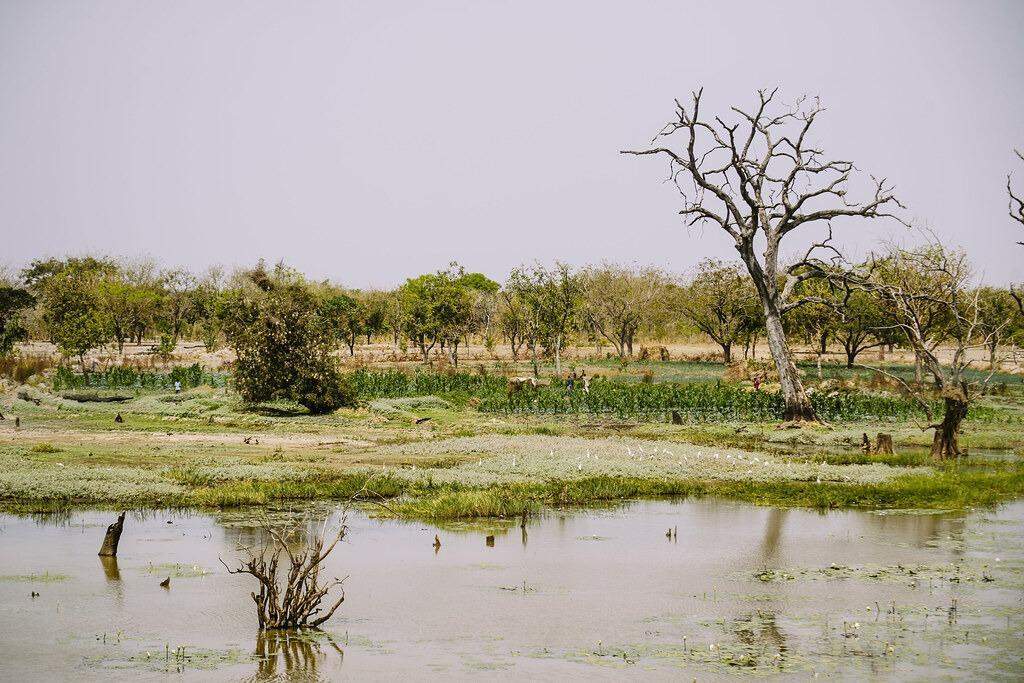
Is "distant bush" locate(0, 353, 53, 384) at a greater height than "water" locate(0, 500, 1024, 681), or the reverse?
"distant bush" locate(0, 353, 53, 384)

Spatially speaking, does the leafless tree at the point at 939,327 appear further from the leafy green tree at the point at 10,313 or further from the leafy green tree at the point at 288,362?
the leafy green tree at the point at 10,313

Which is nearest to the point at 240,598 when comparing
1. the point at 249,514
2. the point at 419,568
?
the point at 419,568

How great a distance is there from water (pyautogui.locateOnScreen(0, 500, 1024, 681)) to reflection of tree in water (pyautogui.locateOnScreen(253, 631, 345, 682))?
4cm

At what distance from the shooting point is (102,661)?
12.6 m

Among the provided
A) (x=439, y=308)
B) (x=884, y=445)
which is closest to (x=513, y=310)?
(x=439, y=308)

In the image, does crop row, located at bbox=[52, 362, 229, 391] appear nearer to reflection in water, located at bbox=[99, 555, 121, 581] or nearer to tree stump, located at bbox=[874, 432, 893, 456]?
tree stump, located at bbox=[874, 432, 893, 456]

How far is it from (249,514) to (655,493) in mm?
9733

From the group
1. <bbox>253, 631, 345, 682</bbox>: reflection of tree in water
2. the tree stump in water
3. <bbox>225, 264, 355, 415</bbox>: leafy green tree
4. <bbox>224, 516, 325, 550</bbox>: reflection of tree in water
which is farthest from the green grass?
<bbox>225, 264, 355, 415</bbox>: leafy green tree

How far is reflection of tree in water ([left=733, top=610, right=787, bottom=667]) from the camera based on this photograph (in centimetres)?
1291

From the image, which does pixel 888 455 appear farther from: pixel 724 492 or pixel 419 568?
pixel 419 568

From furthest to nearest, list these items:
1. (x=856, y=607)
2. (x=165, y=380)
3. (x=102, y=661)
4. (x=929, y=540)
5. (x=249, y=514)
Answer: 1. (x=165, y=380)
2. (x=249, y=514)
3. (x=929, y=540)
4. (x=856, y=607)
5. (x=102, y=661)

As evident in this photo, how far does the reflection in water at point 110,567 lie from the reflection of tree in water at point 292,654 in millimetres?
4168

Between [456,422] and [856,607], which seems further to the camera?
[456,422]

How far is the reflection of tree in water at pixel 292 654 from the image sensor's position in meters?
12.2
